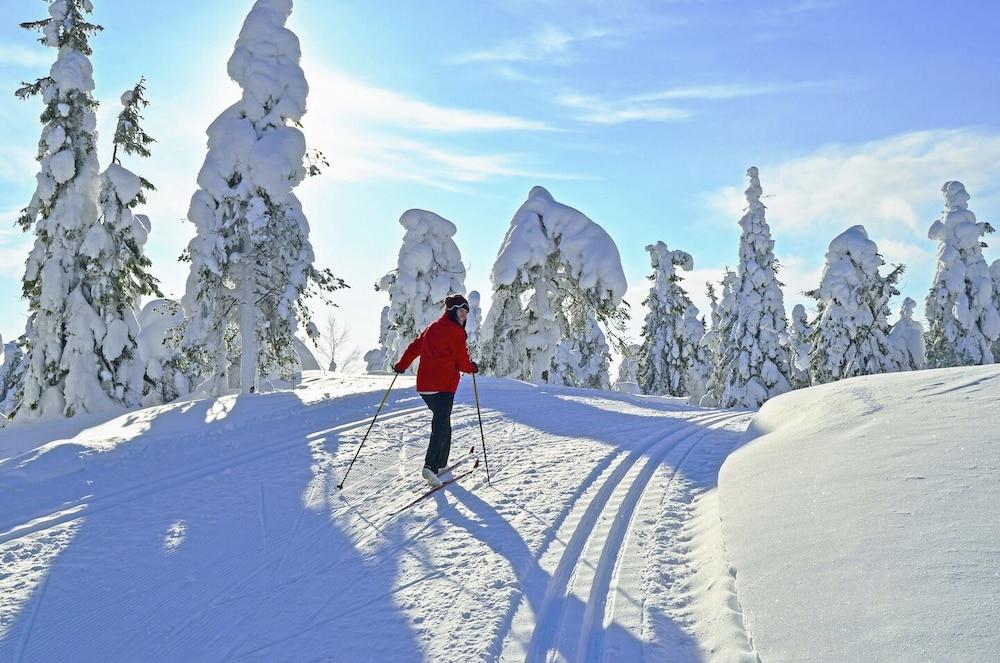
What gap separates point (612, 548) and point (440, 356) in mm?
3507

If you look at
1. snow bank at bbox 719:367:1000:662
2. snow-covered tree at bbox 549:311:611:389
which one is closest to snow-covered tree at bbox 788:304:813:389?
snow-covered tree at bbox 549:311:611:389

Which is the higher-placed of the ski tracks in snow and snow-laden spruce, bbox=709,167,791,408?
snow-laden spruce, bbox=709,167,791,408

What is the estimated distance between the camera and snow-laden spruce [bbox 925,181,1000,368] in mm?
32375

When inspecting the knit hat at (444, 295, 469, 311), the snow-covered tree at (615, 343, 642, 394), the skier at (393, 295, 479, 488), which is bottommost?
the snow-covered tree at (615, 343, 642, 394)

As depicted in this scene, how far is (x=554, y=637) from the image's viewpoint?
419 centimetres

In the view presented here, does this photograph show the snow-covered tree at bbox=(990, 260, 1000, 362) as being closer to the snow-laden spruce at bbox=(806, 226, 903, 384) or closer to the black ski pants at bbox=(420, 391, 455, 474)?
the snow-laden spruce at bbox=(806, 226, 903, 384)

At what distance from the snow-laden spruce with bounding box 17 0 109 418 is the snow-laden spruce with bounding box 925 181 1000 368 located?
37175mm

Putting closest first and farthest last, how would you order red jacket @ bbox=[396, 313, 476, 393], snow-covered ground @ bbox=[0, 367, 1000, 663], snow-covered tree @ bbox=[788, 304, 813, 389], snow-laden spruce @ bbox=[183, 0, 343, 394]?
snow-covered ground @ bbox=[0, 367, 1000, 663] < red jacket @ bbox=[396, 313, 476, 393] < snow-laden spruce @ bbox=[183, 0, 343, 394] < snow-covered tree @ bbox=[788, 304, 813, 389]

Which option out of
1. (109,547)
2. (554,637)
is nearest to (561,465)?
(554,637)

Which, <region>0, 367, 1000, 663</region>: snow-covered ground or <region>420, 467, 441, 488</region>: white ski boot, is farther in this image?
<region>420, 467, 441, 488</region>: white ski boot

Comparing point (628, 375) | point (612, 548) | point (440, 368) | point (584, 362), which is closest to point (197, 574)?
point (612, 548)

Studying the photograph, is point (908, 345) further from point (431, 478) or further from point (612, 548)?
point (612, 548)

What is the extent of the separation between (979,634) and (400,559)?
4017 mm

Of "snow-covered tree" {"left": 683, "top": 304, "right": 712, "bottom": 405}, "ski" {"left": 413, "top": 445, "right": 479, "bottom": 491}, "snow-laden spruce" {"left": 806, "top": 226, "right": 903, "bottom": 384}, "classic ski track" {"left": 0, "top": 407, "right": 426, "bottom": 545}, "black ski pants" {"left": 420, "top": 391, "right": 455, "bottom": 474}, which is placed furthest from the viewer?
"snow-covered tree" {"left": 683, "top": 304, "right": 712, "bottom": 405}
